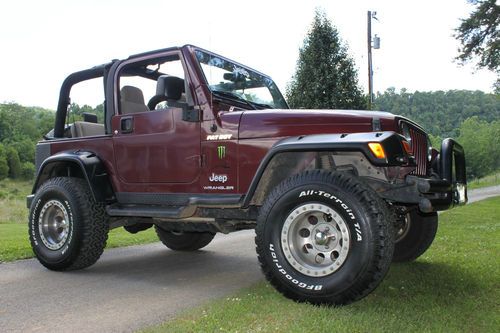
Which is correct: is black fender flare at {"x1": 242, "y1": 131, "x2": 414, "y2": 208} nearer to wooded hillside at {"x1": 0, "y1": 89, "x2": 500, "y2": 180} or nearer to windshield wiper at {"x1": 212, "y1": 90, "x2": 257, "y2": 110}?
windshield wiper at {"x1": 212, "y1": 90, "x2": 257, "y2": 110}

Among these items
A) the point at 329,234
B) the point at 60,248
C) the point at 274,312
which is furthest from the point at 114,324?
the point at 60,248

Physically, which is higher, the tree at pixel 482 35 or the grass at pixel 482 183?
the tree at pixel 482 35

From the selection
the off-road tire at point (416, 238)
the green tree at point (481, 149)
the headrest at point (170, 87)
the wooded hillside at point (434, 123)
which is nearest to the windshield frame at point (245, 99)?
the headrest at point (170, 87)

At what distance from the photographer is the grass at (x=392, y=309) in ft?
9.83

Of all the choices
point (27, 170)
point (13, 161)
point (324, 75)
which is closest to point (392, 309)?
point (324, 75)

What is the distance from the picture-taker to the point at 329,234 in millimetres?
3566

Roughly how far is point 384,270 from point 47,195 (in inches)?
153

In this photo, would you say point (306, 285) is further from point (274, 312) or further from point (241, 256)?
point (241, 256)

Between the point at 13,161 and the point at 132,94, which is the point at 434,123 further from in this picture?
the point at 13,161

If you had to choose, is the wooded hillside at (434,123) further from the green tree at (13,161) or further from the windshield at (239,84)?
the windshield at (239,84)

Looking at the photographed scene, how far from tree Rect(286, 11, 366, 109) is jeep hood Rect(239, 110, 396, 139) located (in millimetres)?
11367

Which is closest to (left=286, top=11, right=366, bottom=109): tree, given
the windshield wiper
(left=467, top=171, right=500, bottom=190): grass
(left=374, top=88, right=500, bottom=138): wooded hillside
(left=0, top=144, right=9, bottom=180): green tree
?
the windshield wiper

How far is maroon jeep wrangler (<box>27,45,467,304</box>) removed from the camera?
3467mm

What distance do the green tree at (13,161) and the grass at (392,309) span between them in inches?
3518
